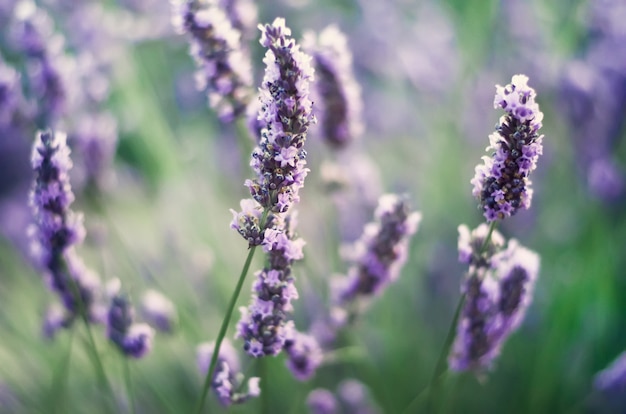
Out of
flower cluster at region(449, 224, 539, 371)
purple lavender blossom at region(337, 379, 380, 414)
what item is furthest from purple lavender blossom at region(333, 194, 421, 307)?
purple lavender blossom at region(337, 379, 380, 414)

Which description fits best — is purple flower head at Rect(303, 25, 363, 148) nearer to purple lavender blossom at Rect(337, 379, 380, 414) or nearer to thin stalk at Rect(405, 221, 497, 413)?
thin stalk at Rect(405, 221, 497, 413)

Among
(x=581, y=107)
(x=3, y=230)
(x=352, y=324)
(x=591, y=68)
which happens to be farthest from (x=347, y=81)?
(x=3, y=230)

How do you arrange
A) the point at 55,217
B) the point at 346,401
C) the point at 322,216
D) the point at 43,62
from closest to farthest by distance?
the point at 55,217 < the point at 43,62 < the point at 346,401 < the point at 322,216

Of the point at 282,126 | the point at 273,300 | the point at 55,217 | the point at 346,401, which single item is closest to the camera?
the point at 282,126

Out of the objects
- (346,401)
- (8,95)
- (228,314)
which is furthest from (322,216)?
(228,314)

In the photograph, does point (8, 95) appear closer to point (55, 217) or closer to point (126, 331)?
point (55, 217)

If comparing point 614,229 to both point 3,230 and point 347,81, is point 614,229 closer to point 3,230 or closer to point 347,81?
point 347,81

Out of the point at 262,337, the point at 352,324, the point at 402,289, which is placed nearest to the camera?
the point at 262,337
